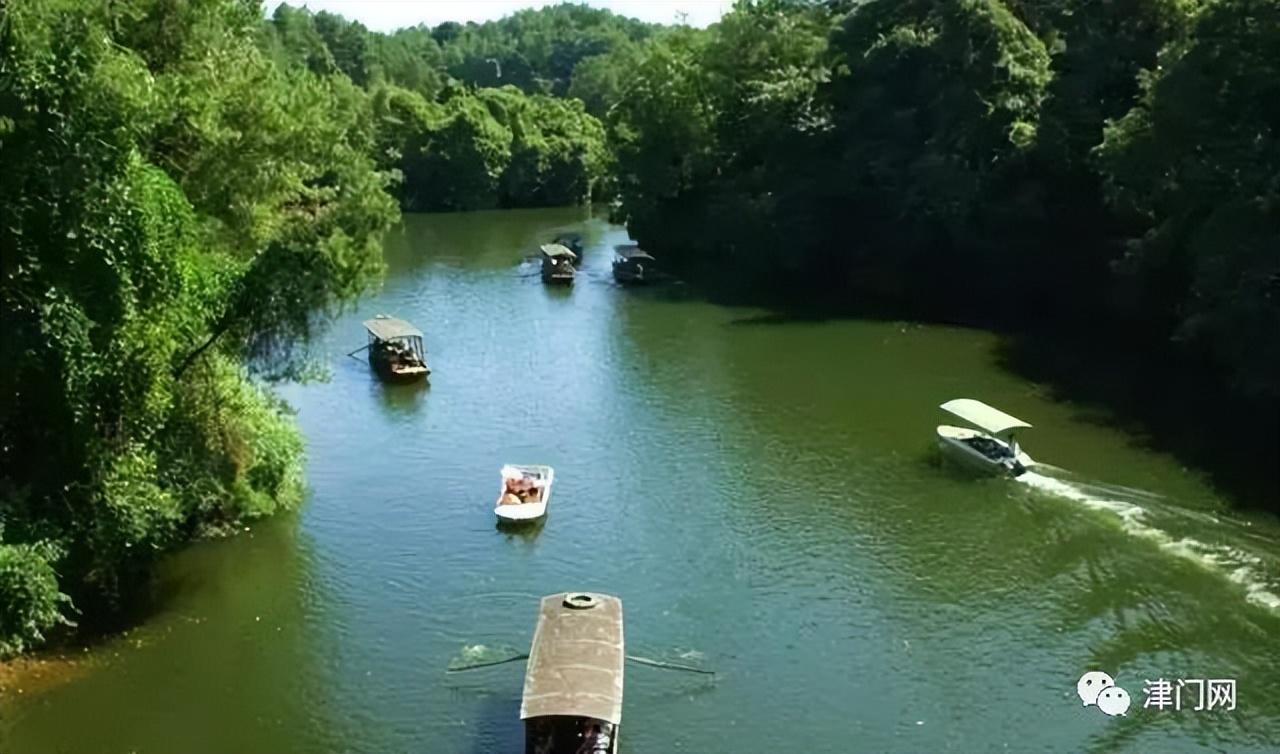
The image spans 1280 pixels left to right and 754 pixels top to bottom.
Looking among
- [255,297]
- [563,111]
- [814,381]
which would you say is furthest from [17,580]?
[563,111]

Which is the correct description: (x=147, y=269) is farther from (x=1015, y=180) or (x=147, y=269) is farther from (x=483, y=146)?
(x=483, y=146)

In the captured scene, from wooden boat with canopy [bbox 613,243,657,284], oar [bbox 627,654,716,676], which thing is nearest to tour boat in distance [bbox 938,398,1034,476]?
oar [bbox 627,654,716,676]

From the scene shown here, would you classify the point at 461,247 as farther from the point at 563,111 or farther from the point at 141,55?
the point at 141,55

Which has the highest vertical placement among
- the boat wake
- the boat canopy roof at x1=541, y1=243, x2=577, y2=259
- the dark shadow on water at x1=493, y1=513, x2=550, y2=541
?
the boat canopy roof at x1=541, y1=243, x2=577, y2=259

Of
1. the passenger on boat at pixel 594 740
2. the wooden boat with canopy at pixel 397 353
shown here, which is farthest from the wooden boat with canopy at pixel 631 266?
the passenger on boat at pixel 594 740

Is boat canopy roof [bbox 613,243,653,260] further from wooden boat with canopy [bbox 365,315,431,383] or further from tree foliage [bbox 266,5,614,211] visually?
tree foliage [bbox 266,5,614,211]

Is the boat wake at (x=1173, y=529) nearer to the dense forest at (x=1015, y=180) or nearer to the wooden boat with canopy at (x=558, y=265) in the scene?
the dense forest at (x=1015, y=180)

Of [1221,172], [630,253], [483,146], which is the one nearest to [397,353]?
[630,253]
